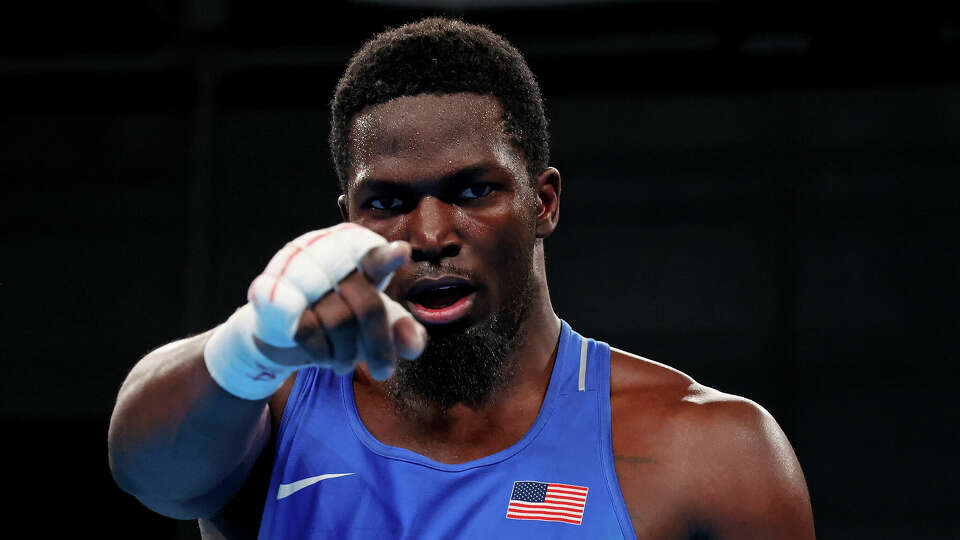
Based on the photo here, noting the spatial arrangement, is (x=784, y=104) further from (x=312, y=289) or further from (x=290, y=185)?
(x=312, y=289)

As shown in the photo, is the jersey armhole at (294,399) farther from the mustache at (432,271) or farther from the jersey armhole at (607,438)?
the jersey armhole at (607,438)

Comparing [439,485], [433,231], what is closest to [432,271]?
[433,231]

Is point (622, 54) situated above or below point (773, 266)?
above

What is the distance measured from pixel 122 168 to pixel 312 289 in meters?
3.44

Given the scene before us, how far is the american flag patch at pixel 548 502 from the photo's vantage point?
136 cm

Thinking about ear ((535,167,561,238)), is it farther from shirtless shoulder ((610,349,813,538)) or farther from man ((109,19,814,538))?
shirtless shoulder ((610,349,813,538))

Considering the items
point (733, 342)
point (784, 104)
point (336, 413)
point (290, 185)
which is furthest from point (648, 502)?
point (290, 185)

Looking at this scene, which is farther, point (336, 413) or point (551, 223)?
point (551, 223)

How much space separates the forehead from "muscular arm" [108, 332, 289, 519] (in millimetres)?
Result: 355

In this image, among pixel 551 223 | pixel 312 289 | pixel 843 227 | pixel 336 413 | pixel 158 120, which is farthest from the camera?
pixel 158 120

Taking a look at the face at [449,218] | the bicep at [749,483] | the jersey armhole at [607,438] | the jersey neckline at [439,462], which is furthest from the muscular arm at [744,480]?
the face at [449,218]

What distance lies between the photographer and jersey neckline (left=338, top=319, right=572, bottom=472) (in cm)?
141

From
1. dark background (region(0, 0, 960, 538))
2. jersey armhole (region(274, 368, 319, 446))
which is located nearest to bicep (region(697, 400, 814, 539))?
jersey armhole (region(274, 368, 319, 446))

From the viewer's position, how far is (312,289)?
3.20 feet
